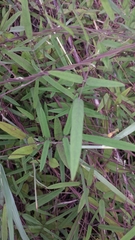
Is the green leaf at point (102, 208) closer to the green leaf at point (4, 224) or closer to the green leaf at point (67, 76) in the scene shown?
the green leaf at point (4, 224)

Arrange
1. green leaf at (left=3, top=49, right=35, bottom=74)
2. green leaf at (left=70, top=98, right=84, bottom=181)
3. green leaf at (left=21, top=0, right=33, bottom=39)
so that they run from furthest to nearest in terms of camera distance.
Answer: green leaf at (left=3, top=49, right=35, bottom=74) → green leaf at (left=21, top=0, right=33, bottom=39) → green leaf at (left=70, top=98, right=84, bottom=181)

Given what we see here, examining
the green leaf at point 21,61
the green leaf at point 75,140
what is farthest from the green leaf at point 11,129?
Result: the green leaf at point 75,140

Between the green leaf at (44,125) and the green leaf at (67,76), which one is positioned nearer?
the green leaf at (67,76)

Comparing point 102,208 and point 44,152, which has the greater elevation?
point 44,152

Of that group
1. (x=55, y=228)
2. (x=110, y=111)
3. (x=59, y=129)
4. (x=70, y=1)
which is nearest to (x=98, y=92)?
(x=110, y=111)

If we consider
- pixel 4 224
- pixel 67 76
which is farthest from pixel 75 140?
pixel 4 224

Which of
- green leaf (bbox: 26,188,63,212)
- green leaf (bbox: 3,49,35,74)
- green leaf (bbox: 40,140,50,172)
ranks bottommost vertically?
green leaf (bbox: 26,188,63,212)

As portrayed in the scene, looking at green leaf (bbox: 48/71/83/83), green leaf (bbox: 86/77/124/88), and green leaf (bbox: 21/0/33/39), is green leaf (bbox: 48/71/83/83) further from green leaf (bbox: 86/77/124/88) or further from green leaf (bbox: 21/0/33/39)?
green leaf (bbox: 21/0/33/39)

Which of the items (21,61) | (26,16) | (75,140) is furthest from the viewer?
(21,61)

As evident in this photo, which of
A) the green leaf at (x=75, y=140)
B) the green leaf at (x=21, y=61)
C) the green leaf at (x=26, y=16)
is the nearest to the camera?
the green leaf at (x=75, y=140)

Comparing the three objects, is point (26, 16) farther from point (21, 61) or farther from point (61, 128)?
point (61, 128)

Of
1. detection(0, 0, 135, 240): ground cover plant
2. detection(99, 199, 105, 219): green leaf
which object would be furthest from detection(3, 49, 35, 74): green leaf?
detection(99, 199, 105, 219): green leaf

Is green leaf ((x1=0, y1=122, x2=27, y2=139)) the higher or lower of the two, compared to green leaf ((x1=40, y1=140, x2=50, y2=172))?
higher
